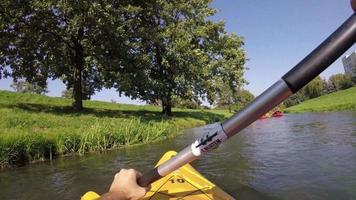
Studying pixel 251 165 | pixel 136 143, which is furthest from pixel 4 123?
pixel 251 165

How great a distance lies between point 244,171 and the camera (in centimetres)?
1119

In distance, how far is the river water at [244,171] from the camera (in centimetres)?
894

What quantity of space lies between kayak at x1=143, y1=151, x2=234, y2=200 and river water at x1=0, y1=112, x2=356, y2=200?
2.63 metres

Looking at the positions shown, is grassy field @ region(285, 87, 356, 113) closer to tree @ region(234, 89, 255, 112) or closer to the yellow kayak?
tree @ region(234, 89, 255, 112)

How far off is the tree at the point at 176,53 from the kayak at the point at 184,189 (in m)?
21.0

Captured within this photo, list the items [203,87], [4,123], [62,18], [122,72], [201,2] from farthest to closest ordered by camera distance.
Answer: [201,2] < [203,87] < [122,72] < [62,18] < [4,123]

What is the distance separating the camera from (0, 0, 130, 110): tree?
23.8 m

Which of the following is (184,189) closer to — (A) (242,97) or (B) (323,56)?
(B) (323,56)

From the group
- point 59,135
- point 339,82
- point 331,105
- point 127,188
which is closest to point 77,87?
point 59,135

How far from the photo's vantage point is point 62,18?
83.0 ft

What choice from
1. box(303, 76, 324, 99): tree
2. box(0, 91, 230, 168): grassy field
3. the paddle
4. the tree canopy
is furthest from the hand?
box(303, 76, 324, 99): tree

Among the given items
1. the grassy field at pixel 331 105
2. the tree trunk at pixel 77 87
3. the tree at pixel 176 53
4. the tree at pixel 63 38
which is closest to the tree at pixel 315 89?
the grassy field at pixel 331 105

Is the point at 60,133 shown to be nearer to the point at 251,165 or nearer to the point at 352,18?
the point at 251,165

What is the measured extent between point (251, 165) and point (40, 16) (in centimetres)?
1797
